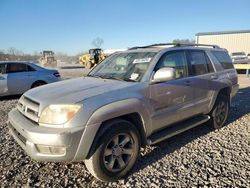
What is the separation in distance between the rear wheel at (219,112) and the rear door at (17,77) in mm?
7100

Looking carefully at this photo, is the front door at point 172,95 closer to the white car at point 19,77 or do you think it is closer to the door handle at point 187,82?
the door handle at point 187,82

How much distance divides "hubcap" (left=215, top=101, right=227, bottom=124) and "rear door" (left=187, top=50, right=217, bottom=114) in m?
0.55

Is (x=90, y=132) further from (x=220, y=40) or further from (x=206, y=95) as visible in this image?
(x=220, y=40)

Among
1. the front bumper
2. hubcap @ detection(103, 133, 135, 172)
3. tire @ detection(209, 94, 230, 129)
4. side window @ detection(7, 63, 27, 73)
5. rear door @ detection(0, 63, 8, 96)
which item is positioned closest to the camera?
the front bumper

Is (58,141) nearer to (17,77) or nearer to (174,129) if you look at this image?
(174,129)

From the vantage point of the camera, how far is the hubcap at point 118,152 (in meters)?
3.24

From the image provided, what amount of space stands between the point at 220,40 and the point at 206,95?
3713 cm

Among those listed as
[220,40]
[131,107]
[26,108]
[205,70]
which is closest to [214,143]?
[205,70]

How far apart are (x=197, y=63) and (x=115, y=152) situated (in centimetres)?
272

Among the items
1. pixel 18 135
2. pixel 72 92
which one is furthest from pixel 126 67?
pixel 18 135

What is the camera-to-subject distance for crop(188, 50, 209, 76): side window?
4.71m

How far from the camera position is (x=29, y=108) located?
331cm

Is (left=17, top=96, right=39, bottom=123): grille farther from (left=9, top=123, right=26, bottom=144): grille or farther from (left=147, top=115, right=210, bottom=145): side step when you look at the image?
(left=147, top=115, right=210, bottom=145): side step

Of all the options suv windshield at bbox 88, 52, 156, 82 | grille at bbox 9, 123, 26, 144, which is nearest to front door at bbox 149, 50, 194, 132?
suv windshield at bbox 88, 52, 156, 82
